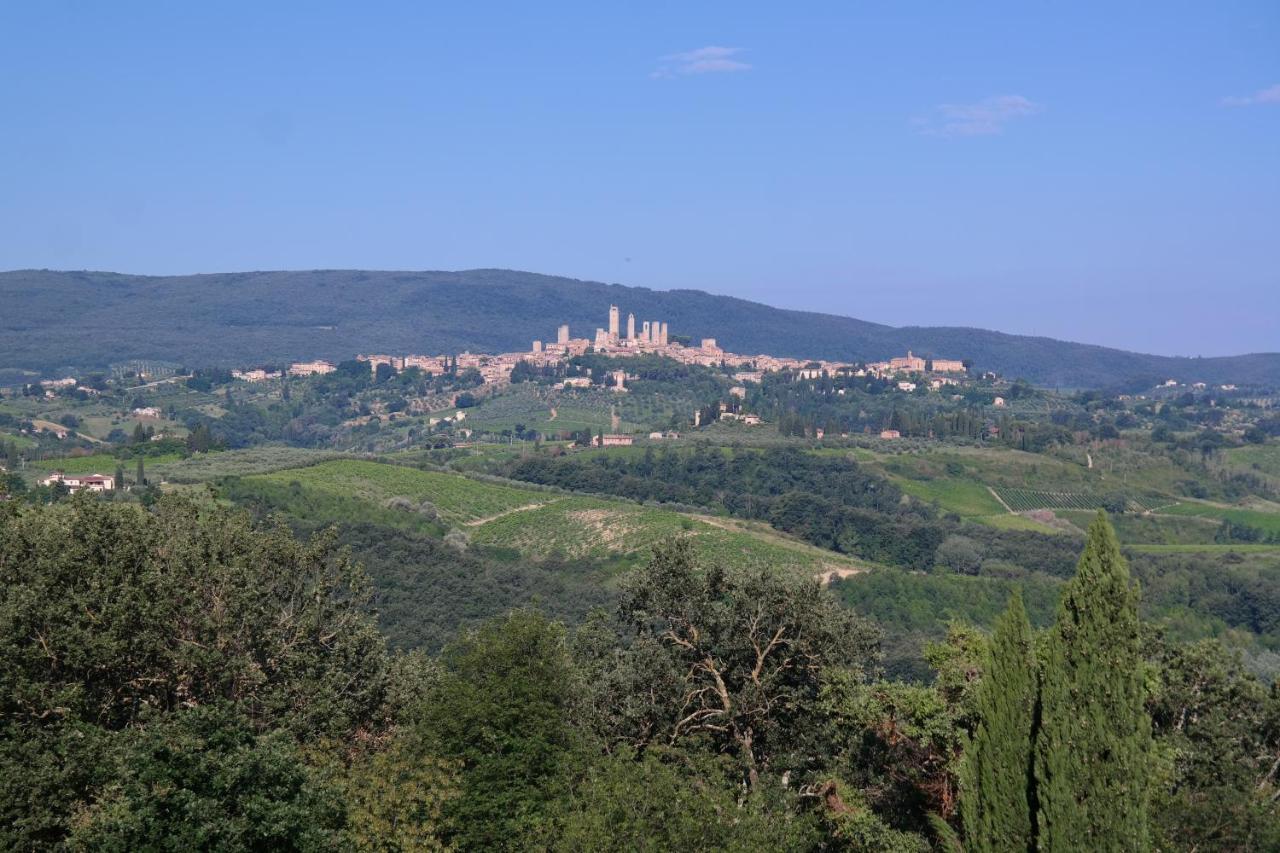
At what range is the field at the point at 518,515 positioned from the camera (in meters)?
78.1

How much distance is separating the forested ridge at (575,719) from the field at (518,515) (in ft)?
156

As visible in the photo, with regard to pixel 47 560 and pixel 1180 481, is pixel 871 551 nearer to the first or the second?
pixel 1180 481

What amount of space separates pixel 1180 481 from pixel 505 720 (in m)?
116

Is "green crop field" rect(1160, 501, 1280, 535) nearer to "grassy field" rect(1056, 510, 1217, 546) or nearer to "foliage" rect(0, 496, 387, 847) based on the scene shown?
"grassy field" rect(1056, 510, 1217, 546)

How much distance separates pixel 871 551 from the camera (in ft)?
295

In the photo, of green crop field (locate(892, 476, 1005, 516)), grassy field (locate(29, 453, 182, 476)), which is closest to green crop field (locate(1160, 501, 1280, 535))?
green crop field (locate(892, 476, 1005, 516))

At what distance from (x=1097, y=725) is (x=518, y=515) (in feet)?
251

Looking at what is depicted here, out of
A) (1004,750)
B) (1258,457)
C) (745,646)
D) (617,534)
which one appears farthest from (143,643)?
(1258,457)

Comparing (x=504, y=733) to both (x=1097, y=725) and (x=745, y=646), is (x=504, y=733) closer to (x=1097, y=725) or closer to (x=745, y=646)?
(x=745, y=646)

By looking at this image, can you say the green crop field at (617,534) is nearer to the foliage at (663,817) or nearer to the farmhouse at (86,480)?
the farmhouse at (86,480)

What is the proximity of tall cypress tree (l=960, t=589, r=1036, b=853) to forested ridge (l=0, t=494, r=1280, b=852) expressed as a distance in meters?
0.04

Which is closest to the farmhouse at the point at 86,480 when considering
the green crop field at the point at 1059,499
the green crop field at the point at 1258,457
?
the green crop field at the point at 1059,499

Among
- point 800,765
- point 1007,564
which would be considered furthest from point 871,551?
point 800,765

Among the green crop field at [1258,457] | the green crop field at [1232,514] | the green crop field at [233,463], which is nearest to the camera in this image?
the green crop field at [233,463]
